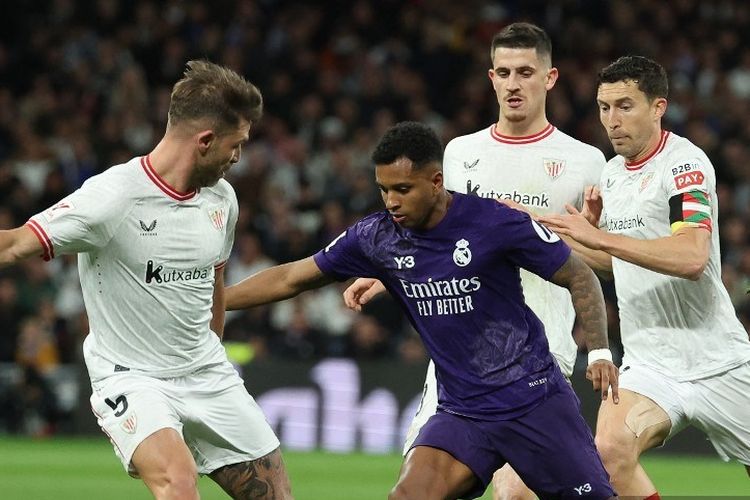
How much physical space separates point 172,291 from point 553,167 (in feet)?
7.43

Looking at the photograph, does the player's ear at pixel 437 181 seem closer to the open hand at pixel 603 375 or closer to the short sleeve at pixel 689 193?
the open hand at pixel 603 375

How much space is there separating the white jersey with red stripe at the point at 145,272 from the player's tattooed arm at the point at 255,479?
50 cm

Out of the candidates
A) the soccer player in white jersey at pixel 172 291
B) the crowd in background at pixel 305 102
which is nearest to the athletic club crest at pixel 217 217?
the soccer player in white jersey at pixel 172 291

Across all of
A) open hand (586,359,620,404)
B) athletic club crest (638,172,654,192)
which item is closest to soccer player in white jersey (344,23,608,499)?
athletic club crest (638,172,654,192)

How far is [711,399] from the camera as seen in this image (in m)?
7.12

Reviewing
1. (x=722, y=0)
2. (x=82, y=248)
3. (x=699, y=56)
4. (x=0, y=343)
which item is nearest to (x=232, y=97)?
(x=82, y=248)

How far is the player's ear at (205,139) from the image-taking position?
20.1 feet

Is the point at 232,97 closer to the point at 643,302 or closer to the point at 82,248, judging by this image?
the point at 82,248

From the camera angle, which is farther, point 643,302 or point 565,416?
point 643,302

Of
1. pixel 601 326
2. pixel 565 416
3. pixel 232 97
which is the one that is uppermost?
pixel 232 97

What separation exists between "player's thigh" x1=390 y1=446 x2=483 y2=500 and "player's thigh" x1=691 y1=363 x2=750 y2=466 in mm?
1753

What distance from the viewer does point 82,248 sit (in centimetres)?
597

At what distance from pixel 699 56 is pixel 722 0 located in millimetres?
1508

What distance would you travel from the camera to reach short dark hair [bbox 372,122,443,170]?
5758mm
